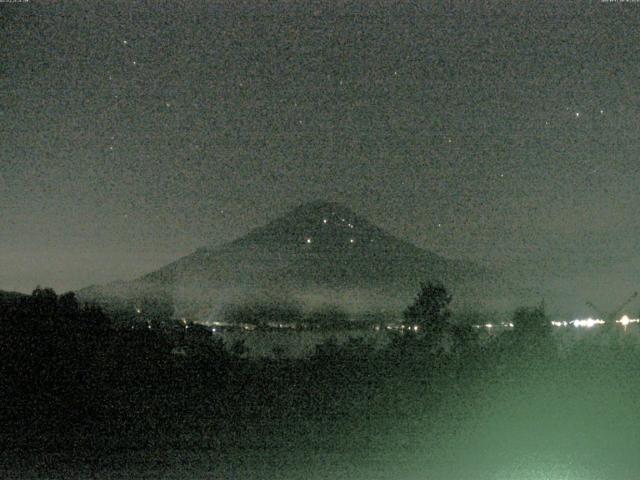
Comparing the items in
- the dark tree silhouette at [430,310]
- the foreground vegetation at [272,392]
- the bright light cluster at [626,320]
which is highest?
the dark tree silhouette at [430,310]

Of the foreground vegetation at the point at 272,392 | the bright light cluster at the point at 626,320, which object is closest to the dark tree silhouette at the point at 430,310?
the foreground vegetation at the point at 272,392

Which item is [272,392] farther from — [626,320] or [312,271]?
[312,271]

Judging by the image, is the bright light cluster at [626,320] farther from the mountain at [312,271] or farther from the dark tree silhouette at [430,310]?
the mountain at [312,271]

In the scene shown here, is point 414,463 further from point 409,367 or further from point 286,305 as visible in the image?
point 286,305

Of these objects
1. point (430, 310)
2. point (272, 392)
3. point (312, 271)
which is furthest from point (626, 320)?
point (312, 271)

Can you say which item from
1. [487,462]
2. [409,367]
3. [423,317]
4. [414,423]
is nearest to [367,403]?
[414,423]

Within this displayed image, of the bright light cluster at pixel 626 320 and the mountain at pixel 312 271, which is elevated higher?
the mountain at pixel 312 271
